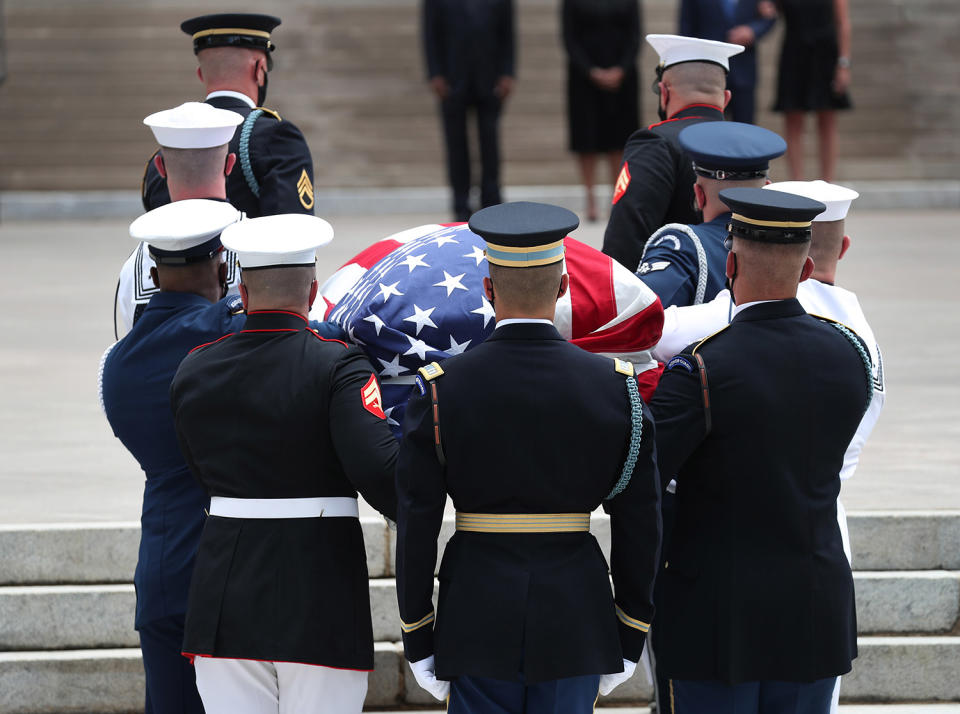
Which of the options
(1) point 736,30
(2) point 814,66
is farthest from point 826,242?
(2) point 814,66

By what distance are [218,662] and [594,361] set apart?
3.48 feet

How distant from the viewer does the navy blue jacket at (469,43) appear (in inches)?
405

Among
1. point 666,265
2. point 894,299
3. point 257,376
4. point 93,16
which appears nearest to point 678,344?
point 666,265

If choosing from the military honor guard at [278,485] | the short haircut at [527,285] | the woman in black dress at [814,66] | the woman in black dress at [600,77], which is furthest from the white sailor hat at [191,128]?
the woman in black dress at [814,66]

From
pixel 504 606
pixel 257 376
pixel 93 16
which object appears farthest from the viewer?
pixel 93 16

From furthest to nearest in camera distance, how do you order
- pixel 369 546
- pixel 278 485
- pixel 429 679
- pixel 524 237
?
pixel 369 546 < pixel 278 485 < pixel 429 679 < pixel 524 237

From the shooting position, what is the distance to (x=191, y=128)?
11.8ft

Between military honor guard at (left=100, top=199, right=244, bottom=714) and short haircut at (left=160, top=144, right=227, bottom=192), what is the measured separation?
16.7 inches

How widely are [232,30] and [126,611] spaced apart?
75.2 inches

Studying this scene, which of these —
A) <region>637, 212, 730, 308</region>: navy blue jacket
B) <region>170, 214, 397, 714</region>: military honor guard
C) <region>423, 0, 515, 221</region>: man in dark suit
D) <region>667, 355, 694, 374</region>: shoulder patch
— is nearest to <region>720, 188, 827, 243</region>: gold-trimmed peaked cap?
<region>667, 355, 694, 374</region>: shoulder patch

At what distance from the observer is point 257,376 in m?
2.86

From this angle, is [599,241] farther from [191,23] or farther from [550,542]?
[550,542]

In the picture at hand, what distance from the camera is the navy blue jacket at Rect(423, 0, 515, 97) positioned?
10.3 metres

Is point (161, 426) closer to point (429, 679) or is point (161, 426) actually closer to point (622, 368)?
point (429, 679)
